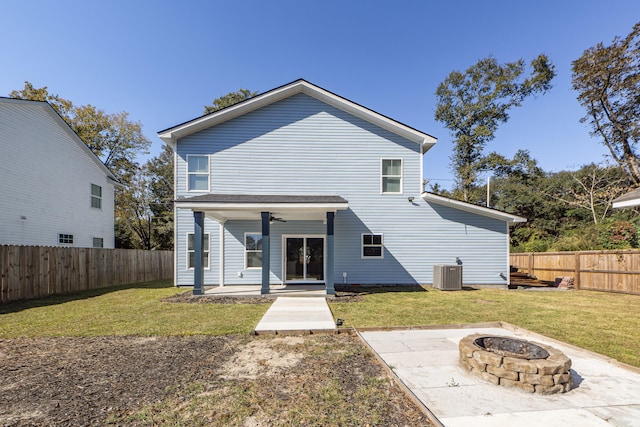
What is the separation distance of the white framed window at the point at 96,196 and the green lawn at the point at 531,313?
15690mm

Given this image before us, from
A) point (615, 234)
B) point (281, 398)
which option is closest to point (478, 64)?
point (615, 234)

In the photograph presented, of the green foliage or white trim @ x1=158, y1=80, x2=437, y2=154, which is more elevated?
white trim @ x1=158, y1=80, x2=437, y2=154

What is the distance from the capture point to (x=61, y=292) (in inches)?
421

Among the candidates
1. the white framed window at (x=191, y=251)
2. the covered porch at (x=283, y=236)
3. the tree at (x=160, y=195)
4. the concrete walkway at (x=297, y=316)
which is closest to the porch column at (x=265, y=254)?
the covered porch at (x=283, y=236)

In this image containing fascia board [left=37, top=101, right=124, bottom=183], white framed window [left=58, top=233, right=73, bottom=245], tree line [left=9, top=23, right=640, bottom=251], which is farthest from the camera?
tree line [left=9, top=23, right=640, bottom=251]

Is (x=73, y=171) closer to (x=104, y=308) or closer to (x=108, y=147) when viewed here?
(x=104, y=308)

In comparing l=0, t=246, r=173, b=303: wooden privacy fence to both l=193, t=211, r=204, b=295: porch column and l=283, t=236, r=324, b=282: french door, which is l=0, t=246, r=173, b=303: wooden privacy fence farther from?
l=283, t=236, r=324, b=282: french door

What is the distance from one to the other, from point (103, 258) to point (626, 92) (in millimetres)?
34758

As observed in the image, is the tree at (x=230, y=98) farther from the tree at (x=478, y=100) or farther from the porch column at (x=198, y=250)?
the porch column at (x=198, y=250)

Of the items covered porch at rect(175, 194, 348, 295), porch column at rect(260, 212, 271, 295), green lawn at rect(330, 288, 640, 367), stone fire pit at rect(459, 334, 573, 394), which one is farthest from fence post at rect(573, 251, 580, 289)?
porch column at rect(260, 212, 271, 295)

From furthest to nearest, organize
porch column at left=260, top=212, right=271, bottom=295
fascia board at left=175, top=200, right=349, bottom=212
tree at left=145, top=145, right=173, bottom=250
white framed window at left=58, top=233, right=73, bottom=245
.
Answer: tree at left=145, top=145, right=173, bottom=250 < white framed window at left=58, top=233, right=73, bottom=245 < porch column at left=260, top=212, right=271, bottom=295 < fascia board at left=175, top=200, right=349, bottom=212

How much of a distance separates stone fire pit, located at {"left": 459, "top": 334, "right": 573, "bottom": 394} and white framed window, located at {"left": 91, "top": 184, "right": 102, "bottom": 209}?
1932cm

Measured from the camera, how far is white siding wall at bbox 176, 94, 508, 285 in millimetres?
11938

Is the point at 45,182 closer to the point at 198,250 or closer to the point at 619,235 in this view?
the point at 198,250
